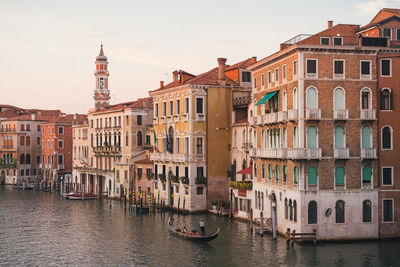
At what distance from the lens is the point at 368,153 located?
32375mm

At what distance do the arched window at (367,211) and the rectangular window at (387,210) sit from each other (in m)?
0.92

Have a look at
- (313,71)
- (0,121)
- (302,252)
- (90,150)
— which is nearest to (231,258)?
(302,252)

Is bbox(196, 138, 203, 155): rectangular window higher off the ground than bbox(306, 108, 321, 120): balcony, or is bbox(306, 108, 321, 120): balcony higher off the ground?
bbox(306, 108, 321, 120): balcony

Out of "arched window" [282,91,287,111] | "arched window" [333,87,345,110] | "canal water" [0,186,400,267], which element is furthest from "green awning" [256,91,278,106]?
"canal water" [0,186,400,267]

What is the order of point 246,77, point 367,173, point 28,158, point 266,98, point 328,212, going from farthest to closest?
point 28,158 < point 246,77 < point 266,98 < point 367,173 < point 328,212

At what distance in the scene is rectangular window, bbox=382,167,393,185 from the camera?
32906 millimetres

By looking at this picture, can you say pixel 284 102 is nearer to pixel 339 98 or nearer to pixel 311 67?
pixel 311 67

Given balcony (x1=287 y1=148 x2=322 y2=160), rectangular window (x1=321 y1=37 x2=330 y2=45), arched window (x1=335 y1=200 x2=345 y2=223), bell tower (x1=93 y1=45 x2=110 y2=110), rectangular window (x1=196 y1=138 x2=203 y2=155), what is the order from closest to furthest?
balcony (x1=287 y1=148 x2=322 y2=160) < arched window (x1=335 y1=200 x2=345 y2=223) < rectangular window (x1=321 y1=37 x2=330 y2=45) < rectangular window (x1=196 y1=138 x2=203 y2=155) < bell tower (x1=93 y1=45 x2=110 y2=110)

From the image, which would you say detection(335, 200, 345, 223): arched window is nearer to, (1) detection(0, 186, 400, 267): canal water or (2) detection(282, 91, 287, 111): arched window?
(1) detection(0, 186, 400, 267): canal water

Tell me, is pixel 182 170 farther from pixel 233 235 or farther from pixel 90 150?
pixel 90 150

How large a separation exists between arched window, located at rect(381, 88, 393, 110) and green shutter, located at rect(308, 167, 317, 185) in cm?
540

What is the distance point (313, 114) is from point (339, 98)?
1914mm

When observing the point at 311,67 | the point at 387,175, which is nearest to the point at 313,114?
the point at 311,67

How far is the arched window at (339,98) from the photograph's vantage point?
32.5 meters
